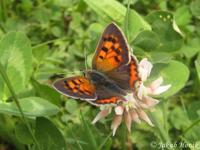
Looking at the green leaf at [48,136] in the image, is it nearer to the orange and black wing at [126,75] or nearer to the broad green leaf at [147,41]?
the orange and black wing at [126,75]

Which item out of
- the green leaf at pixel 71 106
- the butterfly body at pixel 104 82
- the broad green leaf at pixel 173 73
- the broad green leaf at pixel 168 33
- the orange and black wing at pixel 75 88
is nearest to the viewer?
the orange and black wing at pixel 75 88

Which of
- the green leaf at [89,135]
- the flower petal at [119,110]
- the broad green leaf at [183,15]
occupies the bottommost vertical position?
the green leaf at [89,135]

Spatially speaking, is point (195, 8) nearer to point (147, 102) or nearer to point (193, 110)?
point (193, 110)

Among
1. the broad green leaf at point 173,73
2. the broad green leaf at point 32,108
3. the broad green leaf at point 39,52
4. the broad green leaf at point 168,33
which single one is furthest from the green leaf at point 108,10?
the broad green leaf at point 32,108

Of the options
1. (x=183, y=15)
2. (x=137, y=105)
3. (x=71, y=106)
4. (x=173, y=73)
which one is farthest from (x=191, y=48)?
(x=137, y=105)

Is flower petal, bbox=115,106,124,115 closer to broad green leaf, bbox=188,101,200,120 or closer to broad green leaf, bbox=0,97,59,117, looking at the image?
broad green leaf, bbox=0,97,59,117

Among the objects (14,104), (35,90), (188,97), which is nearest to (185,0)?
(188,97)

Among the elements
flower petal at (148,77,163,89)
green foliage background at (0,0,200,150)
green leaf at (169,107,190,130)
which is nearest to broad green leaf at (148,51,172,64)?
green foliage background at (0,0,200,150)
